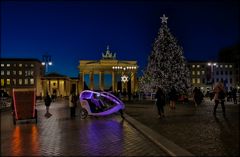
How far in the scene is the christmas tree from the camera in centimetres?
4816

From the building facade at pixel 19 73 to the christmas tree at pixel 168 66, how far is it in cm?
10712

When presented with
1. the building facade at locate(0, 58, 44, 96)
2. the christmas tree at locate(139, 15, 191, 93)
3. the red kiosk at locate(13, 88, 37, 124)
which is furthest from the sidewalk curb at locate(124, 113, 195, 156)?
the building facade at locate(0, 58, 44, 96)

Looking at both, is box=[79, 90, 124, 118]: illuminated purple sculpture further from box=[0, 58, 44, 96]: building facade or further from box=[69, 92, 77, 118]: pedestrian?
box=[0, 58, 44, 96]: building facade

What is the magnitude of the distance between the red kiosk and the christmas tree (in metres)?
28.4

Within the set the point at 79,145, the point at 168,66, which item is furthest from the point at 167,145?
the point at 168,66

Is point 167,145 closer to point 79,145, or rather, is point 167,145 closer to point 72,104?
point 79,145

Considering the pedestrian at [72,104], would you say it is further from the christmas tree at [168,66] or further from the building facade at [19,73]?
the building facade at [19,73]

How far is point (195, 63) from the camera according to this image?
158000 mm

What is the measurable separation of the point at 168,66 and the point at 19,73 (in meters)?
113

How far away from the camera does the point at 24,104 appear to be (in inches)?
808

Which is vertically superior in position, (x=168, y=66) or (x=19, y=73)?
(x=19, y=73)

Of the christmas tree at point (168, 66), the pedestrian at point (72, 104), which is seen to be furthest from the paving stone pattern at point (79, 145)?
the christmas tree at point (168, 66)

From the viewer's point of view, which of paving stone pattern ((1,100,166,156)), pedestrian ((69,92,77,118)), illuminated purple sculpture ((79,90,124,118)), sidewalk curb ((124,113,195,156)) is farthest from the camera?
pedestrian ((69,92,77,118))

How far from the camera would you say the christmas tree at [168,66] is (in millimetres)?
48156
